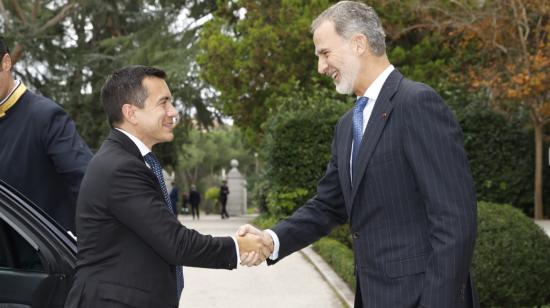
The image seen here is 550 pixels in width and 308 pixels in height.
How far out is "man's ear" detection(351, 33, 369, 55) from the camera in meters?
3.68

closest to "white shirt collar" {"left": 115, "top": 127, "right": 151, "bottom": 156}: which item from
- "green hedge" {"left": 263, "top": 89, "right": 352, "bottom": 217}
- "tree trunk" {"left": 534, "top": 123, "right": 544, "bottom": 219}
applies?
"green hedge" {"left": 263, "top": 89, "right": 352, "bottom": 217}

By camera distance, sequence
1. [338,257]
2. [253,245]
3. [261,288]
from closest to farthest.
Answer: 1. [253,245]
2. [261,288]
3. [338,257]

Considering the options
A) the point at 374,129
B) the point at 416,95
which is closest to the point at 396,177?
the point at 374,129

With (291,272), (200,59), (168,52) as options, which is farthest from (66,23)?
(291,272)

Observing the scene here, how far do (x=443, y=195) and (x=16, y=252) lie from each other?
5.60ft

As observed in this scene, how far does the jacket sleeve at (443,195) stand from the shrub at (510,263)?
5307mm

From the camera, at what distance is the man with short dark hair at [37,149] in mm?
4469

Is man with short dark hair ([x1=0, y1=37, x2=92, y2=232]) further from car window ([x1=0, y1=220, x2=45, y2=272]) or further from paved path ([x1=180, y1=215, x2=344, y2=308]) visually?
paved path ([x1=180, y1=215, x2=344, y2=308])

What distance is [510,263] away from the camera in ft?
27.8

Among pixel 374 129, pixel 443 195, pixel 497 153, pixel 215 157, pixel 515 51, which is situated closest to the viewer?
pixel 443 195

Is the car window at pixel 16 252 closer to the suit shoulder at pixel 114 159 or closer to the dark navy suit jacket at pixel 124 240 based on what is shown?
the dark navy suit jacket at pixel 124 240

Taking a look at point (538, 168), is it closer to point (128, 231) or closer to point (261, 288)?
point (261, 288)

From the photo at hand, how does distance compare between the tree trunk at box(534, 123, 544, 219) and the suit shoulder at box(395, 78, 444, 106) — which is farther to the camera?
the tree trunk at box(534, 123, 544, 219)

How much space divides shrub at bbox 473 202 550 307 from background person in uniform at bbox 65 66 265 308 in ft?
17.7
